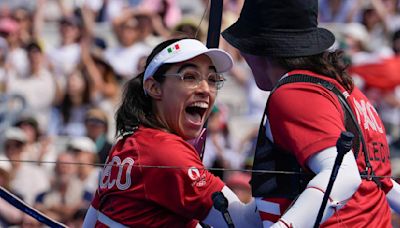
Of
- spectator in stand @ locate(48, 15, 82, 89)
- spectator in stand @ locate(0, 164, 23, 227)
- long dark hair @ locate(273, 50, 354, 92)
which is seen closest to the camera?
long dark hair @ locate(273, 50, 354, 92)

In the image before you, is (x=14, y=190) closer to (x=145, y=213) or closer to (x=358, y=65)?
(x=358, y=65)

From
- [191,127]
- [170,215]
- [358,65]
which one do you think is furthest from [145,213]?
[358,65]

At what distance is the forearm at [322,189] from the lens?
13.8 ft

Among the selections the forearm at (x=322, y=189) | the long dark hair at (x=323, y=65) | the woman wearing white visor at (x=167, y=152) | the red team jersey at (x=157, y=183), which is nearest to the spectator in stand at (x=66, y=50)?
the woman wearing white visor at (x=167, y=152)

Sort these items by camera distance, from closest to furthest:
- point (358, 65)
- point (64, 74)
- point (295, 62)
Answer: point (295, 62) < point (358, 65) < point (64, 74)

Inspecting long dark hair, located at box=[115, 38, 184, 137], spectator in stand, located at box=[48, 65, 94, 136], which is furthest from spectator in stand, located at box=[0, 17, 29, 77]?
long dark hair, located at box=[115, 38, 184, 137]

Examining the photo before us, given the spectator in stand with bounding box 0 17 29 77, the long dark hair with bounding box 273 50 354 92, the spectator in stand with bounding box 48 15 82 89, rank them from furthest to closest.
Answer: the spectator in stand with bounding box 0 17 29 77 < the spectator in stand with bounding box 48 15 82 89 < the long dark hair with bounding box 273 50 354 92

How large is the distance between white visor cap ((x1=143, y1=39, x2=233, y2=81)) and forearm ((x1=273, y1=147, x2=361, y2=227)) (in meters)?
0.80

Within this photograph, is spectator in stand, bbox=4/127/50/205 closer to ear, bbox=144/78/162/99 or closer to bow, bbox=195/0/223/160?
bow, bbox=195/0/223/160

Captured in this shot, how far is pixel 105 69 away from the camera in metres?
10.6

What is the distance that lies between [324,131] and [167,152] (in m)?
0.73

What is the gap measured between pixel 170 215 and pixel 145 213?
101mm

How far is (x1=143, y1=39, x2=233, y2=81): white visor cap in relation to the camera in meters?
4.83

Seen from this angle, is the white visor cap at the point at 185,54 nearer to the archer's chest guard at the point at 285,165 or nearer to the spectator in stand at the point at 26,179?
the archer's chest guard at the point at 285,165
